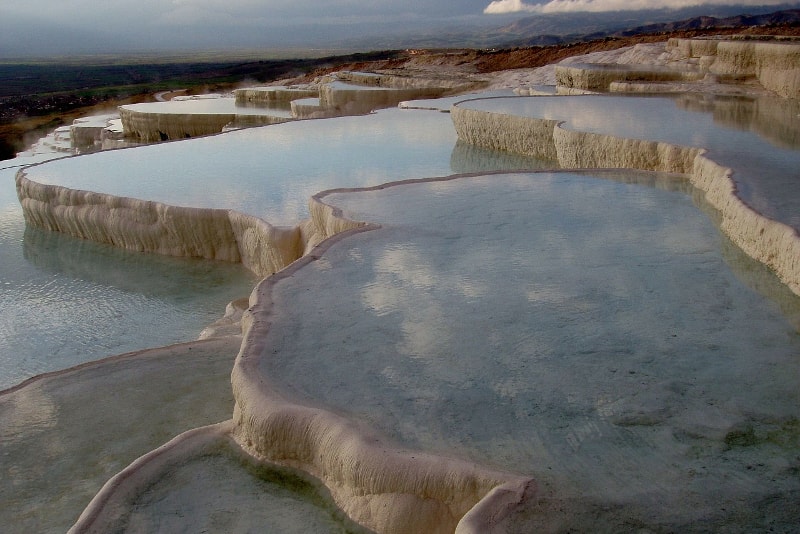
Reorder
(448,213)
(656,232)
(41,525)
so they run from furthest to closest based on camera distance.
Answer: (448,213) → (656,232) → (41,525)

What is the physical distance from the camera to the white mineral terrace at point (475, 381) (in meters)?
2.28

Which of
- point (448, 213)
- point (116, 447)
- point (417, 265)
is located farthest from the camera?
point (448, 213)

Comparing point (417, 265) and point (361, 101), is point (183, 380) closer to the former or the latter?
point (417, 265)

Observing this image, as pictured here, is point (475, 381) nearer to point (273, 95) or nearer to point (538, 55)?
point (273, 95)

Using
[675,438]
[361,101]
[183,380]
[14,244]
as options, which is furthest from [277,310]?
[361,101]

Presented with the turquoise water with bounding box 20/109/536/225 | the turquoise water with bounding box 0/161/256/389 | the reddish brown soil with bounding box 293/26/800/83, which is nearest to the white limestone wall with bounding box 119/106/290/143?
the turquoise water with bounding box 20/109/536/225

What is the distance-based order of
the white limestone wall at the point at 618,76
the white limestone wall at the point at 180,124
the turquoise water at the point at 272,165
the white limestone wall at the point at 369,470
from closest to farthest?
the white limestone wall at the point at 369,470 → the turquoise water at the point at 272,165 → the white limestone wall at the point at 618,76 → the white limestone wall at the point at 180,124

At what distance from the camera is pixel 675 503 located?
2.11m

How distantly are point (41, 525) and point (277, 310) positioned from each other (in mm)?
1185

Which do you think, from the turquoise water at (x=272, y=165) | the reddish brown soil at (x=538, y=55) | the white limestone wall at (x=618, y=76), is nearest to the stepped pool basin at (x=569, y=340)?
the turquoise water at (x=272, y=165)

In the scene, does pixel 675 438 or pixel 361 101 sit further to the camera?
pixel 361 101

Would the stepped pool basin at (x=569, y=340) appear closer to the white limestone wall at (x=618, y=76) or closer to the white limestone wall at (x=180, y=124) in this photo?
the white limestone wall at (x=618, y=76)

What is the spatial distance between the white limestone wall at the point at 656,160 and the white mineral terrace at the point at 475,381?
0.03 m

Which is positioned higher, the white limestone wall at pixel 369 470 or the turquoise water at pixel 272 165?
the turquoise water at pixel 272 165
